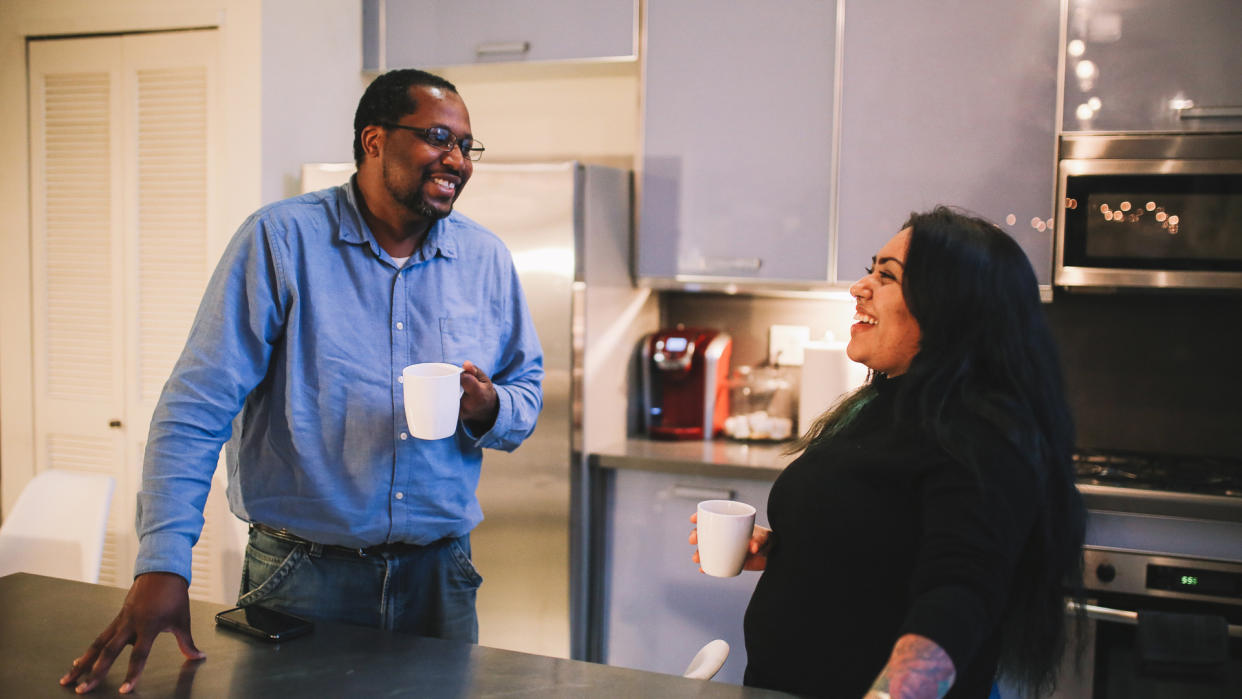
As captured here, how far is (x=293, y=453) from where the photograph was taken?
155cm

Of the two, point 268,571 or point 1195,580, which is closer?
point 268,571

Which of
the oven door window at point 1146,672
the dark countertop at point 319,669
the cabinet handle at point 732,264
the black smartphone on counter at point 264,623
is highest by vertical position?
the cabinet handle at point 732,264

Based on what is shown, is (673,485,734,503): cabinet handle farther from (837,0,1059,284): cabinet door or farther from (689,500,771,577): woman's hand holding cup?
(689,500,771,577): woman's hand holding cup

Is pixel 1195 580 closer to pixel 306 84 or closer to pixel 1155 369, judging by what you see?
pixel 1155 369

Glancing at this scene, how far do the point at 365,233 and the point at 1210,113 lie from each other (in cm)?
192

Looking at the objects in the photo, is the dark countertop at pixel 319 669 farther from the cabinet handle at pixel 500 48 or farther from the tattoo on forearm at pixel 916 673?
the cabinet handle at pixel 500 48

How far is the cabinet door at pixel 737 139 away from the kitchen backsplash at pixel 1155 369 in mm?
762

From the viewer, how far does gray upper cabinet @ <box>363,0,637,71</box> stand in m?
2.75

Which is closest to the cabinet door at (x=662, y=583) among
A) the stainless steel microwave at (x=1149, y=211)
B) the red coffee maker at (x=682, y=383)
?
the red coffee maker at (x=682, y=383)

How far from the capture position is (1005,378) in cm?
115

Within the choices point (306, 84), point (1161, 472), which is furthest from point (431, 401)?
point (1161, 472)

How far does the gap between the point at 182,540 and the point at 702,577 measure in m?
1.51

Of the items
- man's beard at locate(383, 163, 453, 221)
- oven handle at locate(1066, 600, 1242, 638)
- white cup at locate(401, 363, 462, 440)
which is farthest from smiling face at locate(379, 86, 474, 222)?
oven handle at locate(1066, 600, 1242, 638)

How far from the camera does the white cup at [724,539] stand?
126 centimetres
